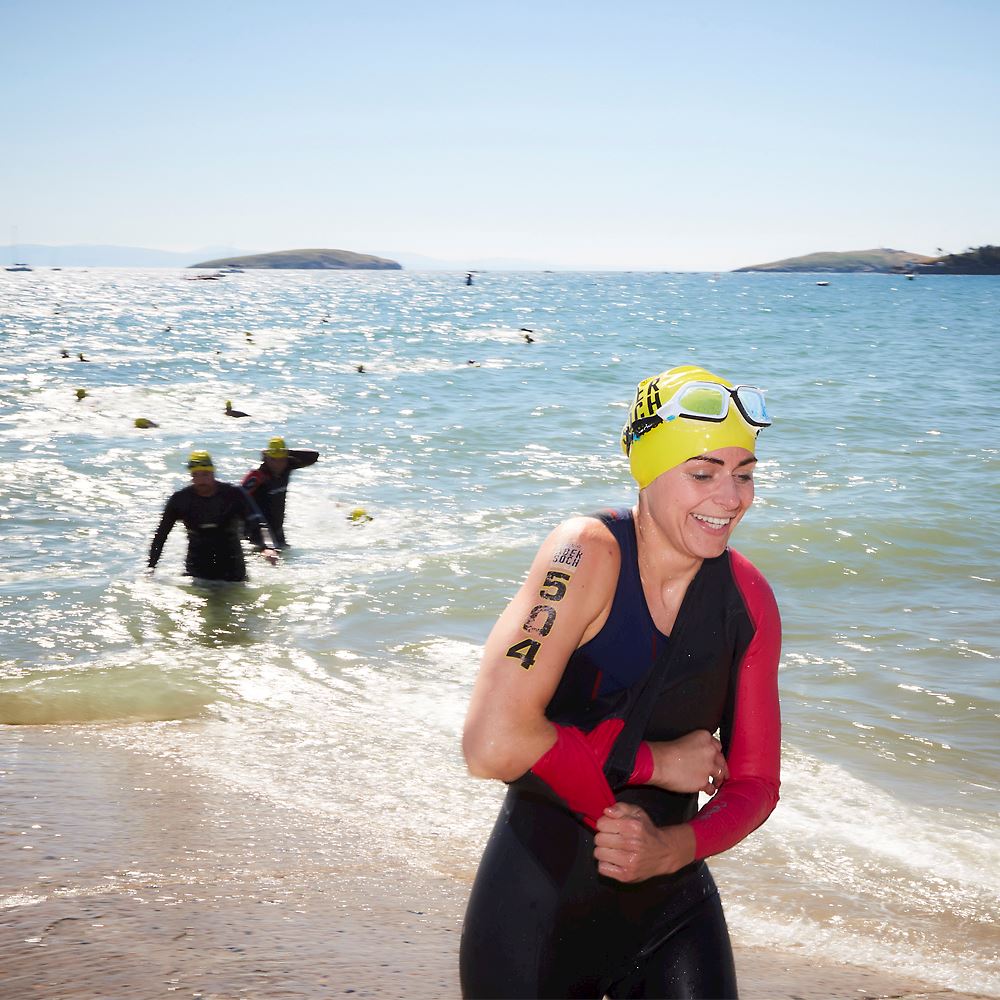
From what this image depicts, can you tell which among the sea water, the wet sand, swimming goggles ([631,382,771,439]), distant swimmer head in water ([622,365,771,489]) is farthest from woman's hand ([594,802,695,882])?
the sea water

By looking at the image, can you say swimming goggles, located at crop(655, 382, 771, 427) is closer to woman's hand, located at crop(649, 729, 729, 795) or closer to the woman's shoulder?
the woman's shoulder

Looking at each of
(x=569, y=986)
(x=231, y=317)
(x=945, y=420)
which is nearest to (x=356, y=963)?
(x=569, y=986)

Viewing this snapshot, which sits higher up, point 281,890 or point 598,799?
point 598,799

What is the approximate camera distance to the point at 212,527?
1152 cm

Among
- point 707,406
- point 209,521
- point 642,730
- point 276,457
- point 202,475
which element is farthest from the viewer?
point 276,457

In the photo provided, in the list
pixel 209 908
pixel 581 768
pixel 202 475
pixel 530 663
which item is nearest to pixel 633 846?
pixel 581 768

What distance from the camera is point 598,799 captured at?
2445 millimetres

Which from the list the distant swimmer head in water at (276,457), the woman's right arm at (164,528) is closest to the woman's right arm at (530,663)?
the woman's right arm at (164,528)

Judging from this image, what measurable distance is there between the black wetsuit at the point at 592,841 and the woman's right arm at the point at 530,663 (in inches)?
6.3

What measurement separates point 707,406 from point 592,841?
1.12m

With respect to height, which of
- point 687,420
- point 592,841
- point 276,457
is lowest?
point 276,457

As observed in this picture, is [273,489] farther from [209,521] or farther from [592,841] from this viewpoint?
[592,841]

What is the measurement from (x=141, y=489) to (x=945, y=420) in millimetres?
18296

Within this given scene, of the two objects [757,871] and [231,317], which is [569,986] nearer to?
[757,871]
